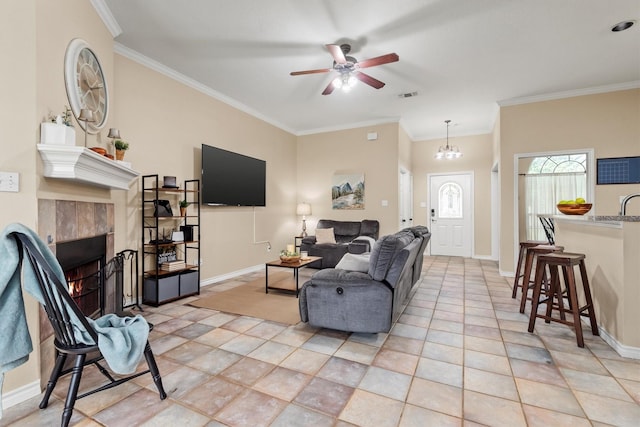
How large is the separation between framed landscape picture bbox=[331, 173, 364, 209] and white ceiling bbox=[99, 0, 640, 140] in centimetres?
166

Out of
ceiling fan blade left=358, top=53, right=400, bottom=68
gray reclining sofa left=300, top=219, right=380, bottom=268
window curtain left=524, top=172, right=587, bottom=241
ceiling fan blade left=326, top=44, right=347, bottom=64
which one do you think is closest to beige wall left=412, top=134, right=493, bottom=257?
window curtain left=524, top=172, right=587, bottom=241

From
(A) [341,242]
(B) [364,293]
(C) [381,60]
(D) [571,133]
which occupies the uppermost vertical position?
(C) [381,60]

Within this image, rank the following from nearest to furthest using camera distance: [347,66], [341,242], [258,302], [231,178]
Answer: [347,66]
[258,302]
[231,178]
[341,242]

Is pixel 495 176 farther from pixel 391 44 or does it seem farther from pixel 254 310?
pixel 254 310

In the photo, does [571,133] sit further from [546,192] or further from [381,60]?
[381,60]

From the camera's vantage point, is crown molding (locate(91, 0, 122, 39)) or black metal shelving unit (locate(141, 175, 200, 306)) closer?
crown molding (locate(91, 0, 122, 39))

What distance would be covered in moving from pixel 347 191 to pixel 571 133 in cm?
377

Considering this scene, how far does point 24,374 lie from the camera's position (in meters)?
1.73

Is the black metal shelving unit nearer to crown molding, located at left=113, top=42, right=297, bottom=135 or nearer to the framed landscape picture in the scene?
crown molding, located at left=113, top=42, right=297, bottom=135

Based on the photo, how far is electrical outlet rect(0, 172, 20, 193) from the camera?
1646 millimetres

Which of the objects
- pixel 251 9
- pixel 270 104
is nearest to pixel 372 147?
pixel 270 104

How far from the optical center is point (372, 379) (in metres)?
1.94

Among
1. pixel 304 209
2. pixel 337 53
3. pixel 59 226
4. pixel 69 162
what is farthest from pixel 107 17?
pixel 304 209

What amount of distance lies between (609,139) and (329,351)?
5114 millimetres
